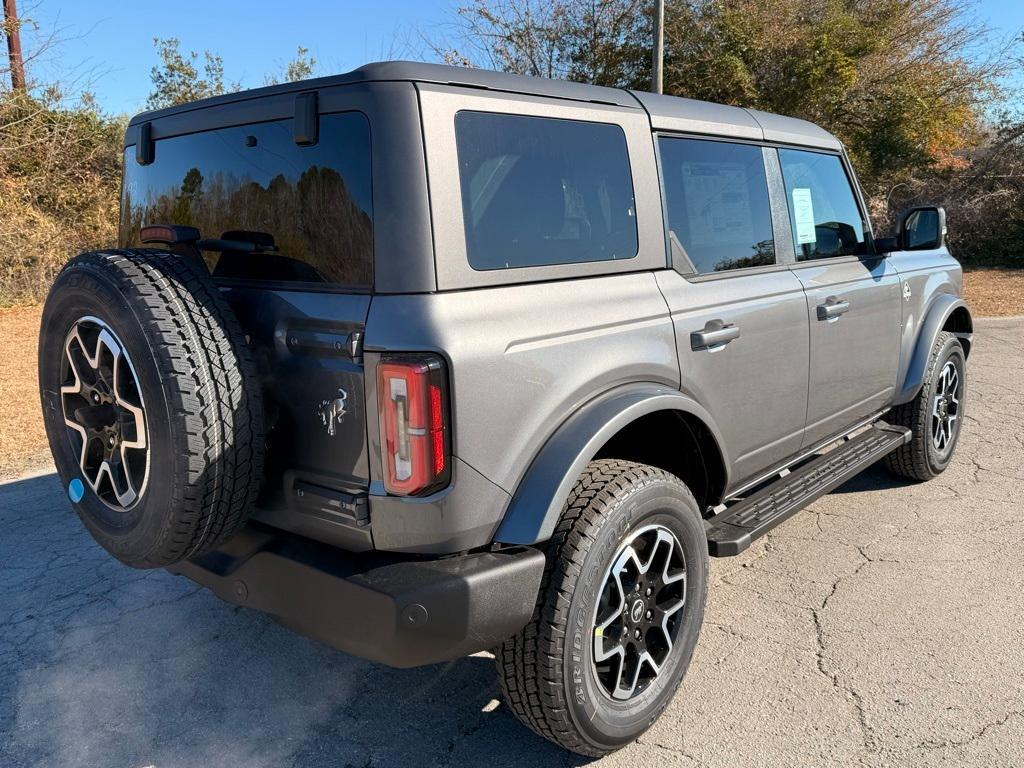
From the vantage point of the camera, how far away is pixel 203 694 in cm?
282

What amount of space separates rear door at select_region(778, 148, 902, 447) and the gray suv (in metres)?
0.79

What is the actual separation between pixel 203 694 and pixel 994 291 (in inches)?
560

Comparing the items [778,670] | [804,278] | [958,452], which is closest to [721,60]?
[958,452]

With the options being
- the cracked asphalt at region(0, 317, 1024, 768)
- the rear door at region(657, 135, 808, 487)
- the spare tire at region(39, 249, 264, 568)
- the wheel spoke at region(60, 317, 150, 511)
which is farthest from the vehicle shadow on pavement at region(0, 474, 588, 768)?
the rear door at region(657, 135, 808, 487)

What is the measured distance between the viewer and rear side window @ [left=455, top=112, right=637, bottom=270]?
216 centimetres

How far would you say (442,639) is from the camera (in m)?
2.03

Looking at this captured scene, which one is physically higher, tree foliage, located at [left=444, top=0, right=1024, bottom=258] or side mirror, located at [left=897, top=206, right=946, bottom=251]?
tree foliage, located at [left=444, top=0, right=1024, bottom=258]

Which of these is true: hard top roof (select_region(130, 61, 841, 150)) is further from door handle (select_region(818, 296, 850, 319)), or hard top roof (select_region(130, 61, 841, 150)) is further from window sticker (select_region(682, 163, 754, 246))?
door handle (select_region(818, 296, 850, 319))

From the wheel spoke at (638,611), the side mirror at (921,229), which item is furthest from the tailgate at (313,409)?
the side mirror at (921,229)

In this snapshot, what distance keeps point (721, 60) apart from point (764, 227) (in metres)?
15.6

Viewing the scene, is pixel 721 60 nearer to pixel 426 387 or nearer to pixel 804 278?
pixel 804 278

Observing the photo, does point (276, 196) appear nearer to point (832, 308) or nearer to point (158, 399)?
point (158, 399)

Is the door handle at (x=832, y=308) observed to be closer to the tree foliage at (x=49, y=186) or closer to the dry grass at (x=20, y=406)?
the dry grass at (x=20, y=406)

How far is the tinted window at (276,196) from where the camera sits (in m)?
2.10
